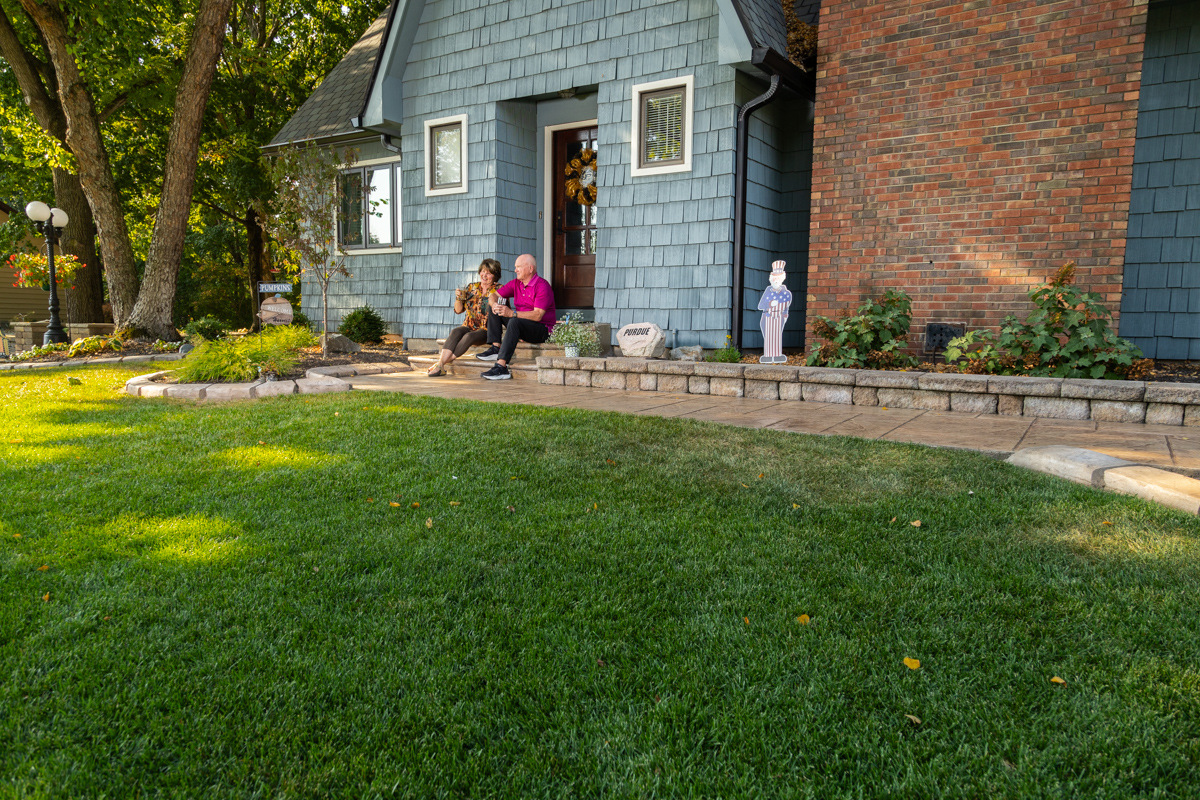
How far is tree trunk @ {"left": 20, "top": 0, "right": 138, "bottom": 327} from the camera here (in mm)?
10156

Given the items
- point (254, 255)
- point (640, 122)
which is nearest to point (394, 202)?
point (640, 122)

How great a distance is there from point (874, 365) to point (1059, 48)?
3.07 meters

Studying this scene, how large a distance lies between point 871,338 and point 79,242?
14.2 meters

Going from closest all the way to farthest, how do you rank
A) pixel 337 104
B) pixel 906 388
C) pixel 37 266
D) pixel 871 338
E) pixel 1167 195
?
pixel 906 388
pixel 871 338
pixel 1167 195
pixel 337 104
pixel 37 266

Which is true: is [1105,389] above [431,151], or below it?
below

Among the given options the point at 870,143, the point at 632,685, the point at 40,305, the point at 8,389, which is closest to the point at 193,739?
the point at 632,685

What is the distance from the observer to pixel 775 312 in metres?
6.84

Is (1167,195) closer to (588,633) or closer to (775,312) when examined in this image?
(775,312)

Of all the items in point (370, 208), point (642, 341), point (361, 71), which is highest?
point (361, 71)

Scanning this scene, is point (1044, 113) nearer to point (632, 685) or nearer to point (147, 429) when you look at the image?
point (632, 685)

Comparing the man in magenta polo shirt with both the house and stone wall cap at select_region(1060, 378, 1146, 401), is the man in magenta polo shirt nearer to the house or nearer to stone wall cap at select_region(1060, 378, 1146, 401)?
the house

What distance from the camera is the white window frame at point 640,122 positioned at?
764cm

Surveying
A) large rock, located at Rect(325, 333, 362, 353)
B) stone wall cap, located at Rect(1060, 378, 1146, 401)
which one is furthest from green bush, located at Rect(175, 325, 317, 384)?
stone wall cap, located at Rect(1060, 378, 1146, 401)

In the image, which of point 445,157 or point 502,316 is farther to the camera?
point 445,157
